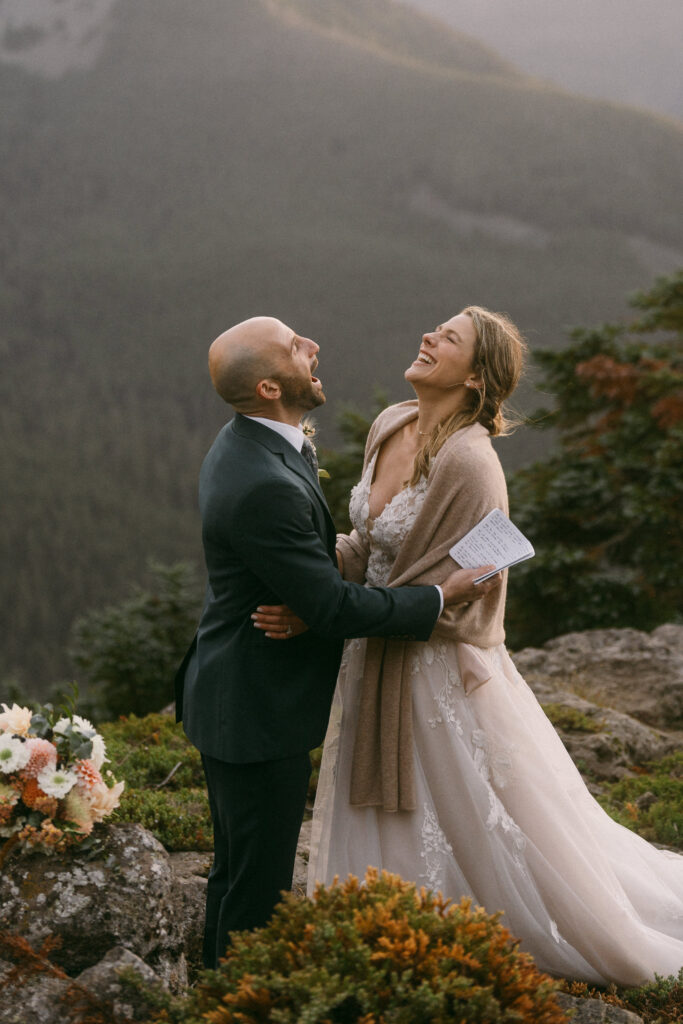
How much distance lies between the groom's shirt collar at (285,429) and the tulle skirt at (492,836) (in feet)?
3.02

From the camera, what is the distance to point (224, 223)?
35656 millimetres

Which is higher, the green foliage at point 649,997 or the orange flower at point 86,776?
the orange flower at point 86,776

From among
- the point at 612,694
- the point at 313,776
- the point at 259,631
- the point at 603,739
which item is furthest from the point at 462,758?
the point at 612,694

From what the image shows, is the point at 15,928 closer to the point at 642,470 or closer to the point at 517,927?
the point at 517,927

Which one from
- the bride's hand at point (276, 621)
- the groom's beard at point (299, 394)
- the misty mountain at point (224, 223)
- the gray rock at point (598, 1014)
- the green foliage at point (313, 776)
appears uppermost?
the misty mountain at point (224, 223)

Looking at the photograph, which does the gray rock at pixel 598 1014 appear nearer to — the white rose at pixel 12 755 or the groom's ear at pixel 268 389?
the white rose at pixel 12 755

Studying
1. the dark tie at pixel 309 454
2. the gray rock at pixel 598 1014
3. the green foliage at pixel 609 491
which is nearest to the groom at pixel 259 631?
the dark tie at pixel 309 454

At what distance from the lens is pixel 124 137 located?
3934 centimetres

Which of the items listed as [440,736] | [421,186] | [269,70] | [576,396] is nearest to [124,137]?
[269,70]

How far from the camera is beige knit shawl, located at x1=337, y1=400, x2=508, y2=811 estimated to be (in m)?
2.94

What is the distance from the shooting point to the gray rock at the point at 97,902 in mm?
2387

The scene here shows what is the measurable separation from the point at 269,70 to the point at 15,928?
4341cm

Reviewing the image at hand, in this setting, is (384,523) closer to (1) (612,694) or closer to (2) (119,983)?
(2) (119,983)

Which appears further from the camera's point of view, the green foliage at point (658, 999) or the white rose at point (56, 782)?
the green foliage at point (658, 999)
